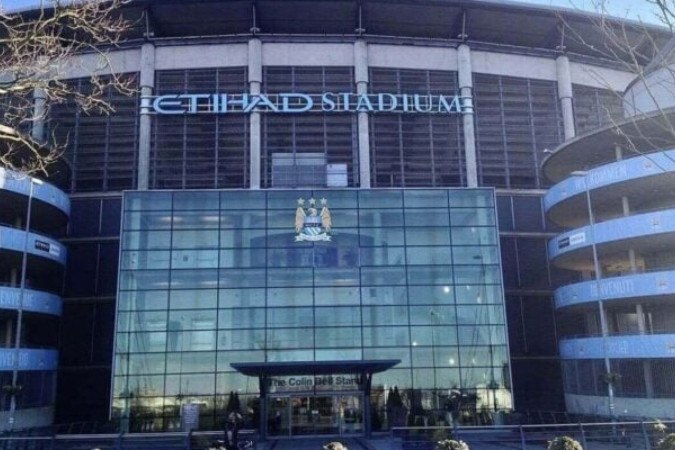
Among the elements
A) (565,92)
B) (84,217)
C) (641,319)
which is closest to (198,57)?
(84,217)

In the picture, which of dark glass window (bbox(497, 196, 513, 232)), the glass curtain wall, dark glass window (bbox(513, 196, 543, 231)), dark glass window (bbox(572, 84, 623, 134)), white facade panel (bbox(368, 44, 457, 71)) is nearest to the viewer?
the glass curtain wall

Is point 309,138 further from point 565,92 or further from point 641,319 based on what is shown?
point 641,319

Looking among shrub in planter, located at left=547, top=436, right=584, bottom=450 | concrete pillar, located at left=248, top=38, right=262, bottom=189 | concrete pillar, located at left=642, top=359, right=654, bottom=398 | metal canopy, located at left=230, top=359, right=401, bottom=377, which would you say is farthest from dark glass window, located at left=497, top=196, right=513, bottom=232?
shrub in planter, located at left=547, top=436, right=584, bottom=450

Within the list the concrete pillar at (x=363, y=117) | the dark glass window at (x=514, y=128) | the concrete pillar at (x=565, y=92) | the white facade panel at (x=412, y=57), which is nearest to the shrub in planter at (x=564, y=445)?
the concrete pillar at (x=363, y=117)

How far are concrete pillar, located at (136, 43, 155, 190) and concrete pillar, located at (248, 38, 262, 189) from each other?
726 centimetres

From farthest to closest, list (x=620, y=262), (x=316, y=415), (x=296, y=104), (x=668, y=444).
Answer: (x=296, y=104) → (x=620, y=262) → (x=316, y=415) → (x=668, y=444)

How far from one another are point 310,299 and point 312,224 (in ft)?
15.4

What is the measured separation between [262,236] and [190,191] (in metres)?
5.54

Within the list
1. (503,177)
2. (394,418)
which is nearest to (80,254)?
(394,418)

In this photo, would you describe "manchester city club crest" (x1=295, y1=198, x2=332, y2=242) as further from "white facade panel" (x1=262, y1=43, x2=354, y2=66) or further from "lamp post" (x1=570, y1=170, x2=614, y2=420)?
"lamp post" (x1=570, y1=170, x2=614, y2=420)

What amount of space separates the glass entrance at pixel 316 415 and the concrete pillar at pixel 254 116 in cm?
1567

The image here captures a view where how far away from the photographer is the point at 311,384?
36750mm

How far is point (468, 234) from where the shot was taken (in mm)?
40406

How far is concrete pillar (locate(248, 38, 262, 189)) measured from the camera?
4509 centimetres
